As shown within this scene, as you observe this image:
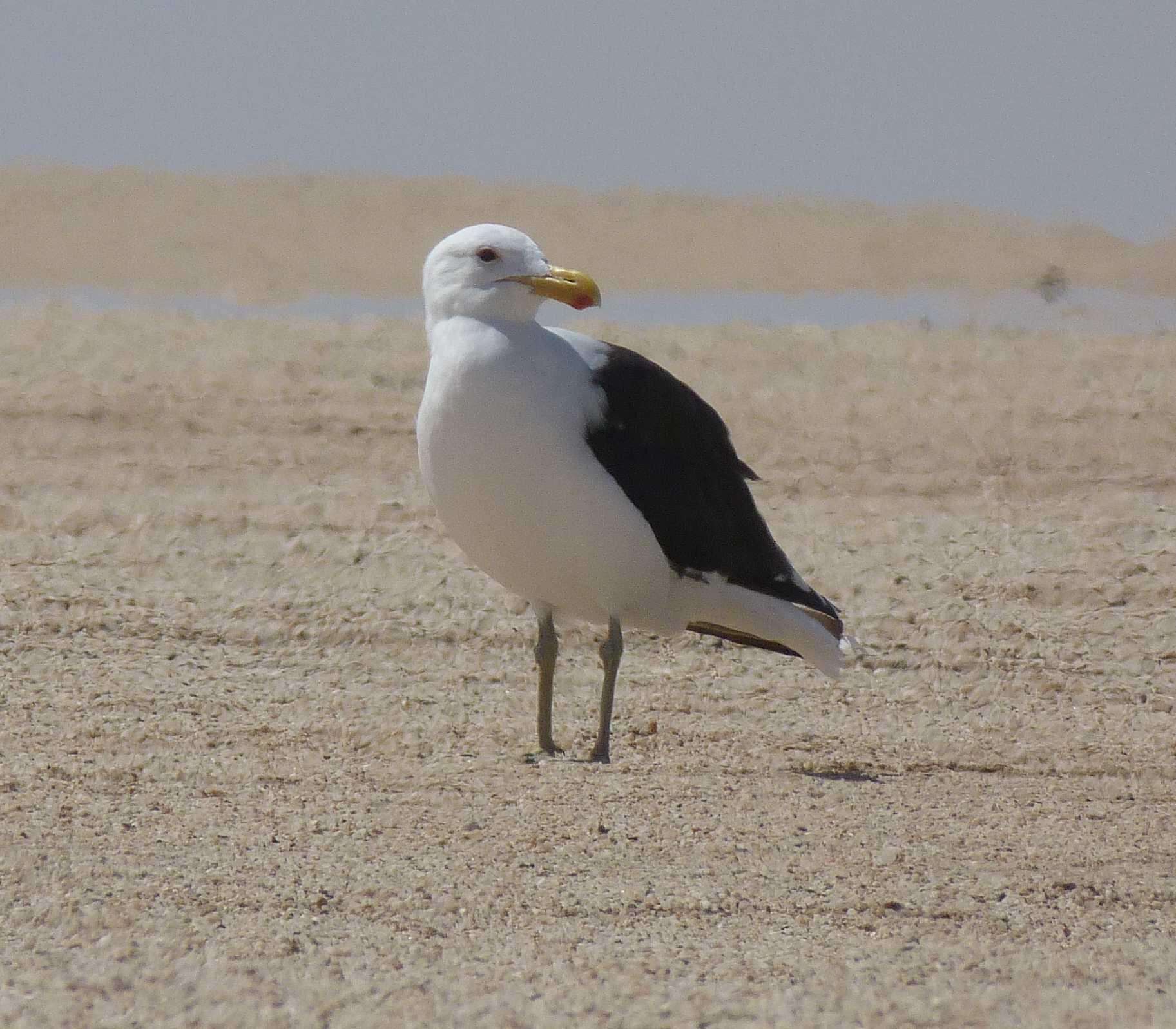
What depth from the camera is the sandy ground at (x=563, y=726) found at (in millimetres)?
4535

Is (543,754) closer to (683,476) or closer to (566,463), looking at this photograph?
(683,476)

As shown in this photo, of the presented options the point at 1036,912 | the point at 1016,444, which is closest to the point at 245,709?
the point at 1036,912

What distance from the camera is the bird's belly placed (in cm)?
611

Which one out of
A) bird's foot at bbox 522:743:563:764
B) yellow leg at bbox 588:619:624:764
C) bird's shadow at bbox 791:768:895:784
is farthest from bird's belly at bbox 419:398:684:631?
bird's shadow at bbox 791:768:895:784

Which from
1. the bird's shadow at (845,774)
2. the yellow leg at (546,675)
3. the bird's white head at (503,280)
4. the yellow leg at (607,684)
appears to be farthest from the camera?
the yellow leg at (546,675)

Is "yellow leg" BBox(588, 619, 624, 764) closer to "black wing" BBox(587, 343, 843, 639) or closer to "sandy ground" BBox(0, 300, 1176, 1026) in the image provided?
"sandy ground" BBox(0, 300, 1176, 1026)

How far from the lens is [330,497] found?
35.9 feet

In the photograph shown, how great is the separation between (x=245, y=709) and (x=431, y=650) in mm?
1183

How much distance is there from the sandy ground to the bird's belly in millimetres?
647

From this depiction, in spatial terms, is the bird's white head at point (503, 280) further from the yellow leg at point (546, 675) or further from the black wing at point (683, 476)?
the yellow leg at point (546, 675)

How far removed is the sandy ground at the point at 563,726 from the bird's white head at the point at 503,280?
5.08ft

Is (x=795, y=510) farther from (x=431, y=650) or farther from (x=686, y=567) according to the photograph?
(x=686, y=567)

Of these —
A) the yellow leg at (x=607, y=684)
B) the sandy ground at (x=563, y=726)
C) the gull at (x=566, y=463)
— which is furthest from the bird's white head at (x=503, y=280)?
the sandy ground at (x=563, y=726)

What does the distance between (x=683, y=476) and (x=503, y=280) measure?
94 cm
